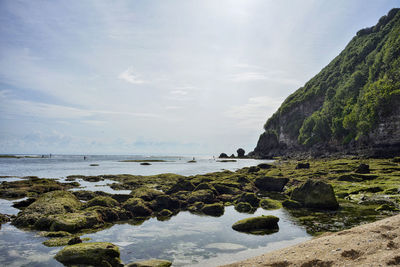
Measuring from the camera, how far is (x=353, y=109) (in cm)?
9569

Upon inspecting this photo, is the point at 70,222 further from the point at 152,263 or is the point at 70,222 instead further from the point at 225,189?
the point at 225,189

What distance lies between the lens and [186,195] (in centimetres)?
2903

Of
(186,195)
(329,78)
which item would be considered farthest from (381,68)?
(186,195)

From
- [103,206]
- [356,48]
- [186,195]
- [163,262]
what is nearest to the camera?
[163,262]

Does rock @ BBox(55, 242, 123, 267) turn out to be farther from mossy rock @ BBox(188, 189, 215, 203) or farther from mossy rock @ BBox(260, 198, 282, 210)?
mossy rock @ BBox(260, 198, 282, 210)

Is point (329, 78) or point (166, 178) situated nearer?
point (166, 178)

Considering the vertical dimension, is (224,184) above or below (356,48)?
below

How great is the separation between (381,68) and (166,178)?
308 ft

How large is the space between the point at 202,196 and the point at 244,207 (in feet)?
17.3

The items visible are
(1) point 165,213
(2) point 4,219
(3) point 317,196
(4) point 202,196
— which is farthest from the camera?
(4) point 202,196

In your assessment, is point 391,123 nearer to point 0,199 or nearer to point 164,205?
point 164,205

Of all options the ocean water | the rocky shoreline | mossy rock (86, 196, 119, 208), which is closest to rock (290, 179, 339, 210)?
the rocky shoreline

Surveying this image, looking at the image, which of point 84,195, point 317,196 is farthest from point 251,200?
point 84,195

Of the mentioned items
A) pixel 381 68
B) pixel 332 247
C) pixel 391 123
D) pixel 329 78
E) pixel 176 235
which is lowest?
pixel 176 235
